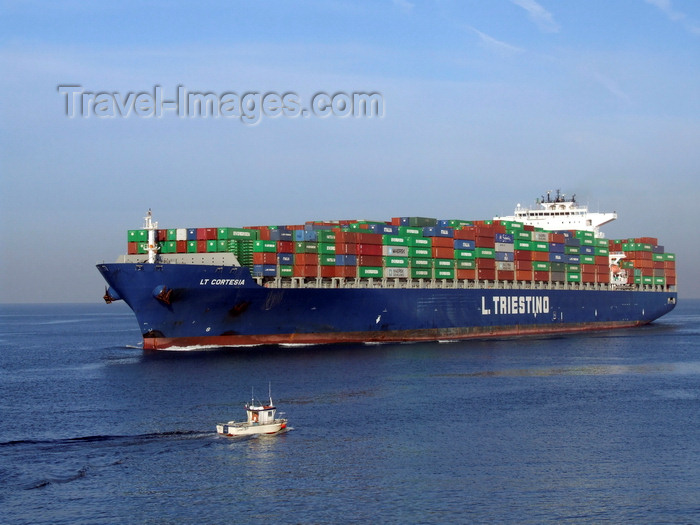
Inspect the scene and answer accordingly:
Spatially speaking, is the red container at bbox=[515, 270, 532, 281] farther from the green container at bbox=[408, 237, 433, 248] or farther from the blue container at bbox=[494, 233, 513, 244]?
the green container at bbox=[408, 237, 433, 248]

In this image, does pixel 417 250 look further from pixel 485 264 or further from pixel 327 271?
pixel 327 271

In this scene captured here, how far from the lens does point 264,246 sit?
62.2m

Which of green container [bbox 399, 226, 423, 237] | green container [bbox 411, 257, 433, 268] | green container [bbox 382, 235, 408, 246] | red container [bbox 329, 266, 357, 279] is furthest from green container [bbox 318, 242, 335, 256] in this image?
green container [bbox 411, 257, 433, 268]

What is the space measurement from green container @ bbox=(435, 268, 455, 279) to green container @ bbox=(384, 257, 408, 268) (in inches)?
158

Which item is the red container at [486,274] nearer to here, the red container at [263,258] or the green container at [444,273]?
the green container at [444,273]

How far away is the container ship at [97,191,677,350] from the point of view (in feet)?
192

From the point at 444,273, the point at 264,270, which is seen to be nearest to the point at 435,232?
the point at 444,273

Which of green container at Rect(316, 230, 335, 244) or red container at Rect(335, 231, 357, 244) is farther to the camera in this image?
red container at Rect(335, 231, 357, 244)

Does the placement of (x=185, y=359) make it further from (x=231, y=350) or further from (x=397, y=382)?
(x=397, y=382)

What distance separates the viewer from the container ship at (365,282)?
5850 cm

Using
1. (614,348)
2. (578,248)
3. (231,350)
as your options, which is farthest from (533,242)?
(231,350)

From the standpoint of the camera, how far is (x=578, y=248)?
90312mm

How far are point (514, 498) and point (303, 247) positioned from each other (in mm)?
40177

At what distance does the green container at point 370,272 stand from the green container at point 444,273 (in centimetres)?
692
